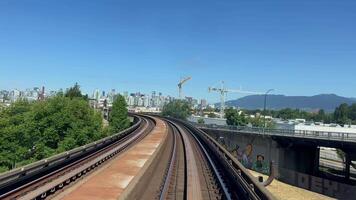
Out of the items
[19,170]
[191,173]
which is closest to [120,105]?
[191,173]

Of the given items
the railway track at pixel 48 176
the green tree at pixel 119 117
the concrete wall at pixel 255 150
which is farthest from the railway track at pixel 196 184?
the green tree at pixel 119 117

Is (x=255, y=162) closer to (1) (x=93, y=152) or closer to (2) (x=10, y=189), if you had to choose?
(1) (x=93, y=152)

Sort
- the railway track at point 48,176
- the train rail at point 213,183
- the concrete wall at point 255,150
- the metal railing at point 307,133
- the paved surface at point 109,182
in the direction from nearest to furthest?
the railway track at point 48,176 → the paved surface at point 109,182 → the train rail at point 213,183 → the metal railing at point 307,133 → the concrete wall at point 255,150

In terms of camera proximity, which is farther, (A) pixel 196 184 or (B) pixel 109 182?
(A) pixel 196 184

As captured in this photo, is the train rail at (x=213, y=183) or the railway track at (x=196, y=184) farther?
the railway track at (x=196, y=184)

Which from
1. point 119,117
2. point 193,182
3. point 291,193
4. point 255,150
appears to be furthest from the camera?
point 119,117

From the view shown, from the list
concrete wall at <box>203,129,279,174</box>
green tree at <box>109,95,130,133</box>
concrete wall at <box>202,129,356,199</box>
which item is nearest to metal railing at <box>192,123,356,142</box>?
concrete wall at <box>202,129,356,199</box>

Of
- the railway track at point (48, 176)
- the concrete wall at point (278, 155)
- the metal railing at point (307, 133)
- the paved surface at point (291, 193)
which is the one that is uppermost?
the metal railing at point (307, 133)

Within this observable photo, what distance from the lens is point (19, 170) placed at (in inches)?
659

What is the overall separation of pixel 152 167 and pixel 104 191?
10.5 metres

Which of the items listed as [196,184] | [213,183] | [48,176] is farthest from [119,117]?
[48,176]

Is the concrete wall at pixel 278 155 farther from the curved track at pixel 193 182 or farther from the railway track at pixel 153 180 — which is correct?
the railway track at pixel 153 180

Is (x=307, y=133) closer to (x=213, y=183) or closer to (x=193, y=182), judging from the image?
(x=213, y=183)

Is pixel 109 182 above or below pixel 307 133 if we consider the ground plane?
below
